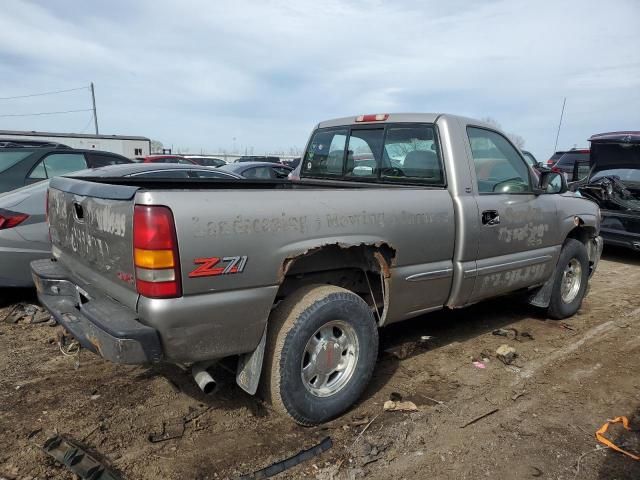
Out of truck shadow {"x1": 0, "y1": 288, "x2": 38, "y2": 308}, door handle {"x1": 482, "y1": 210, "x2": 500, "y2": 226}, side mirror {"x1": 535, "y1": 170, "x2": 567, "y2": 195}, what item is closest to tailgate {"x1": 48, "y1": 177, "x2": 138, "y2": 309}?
truck shadow {"x1": 0, "y1": 288, "x2": 38, "y2": 308}

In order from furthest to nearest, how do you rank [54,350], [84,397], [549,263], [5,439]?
1. [549,263]
2. [54,350]
3. [84,397]
4. [5,439]

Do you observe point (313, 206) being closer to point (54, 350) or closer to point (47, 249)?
point (54, 350)

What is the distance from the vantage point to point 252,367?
2723mm

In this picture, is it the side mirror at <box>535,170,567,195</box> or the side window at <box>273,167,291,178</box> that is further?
the side window at <box>273,167,291,178</box>

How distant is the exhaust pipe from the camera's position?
2598 mm

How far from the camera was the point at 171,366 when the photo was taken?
3746mm

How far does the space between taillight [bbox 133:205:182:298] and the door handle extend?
2.45m

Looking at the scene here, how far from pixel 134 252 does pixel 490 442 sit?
2308 millimetres

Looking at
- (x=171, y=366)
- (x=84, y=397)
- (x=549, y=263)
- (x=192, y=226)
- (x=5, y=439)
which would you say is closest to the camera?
(x=192, y=226)

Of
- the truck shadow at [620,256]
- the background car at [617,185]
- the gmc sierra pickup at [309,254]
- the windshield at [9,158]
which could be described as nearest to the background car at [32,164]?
the windshield at [9,158]

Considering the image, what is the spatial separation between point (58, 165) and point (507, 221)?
5.70 m

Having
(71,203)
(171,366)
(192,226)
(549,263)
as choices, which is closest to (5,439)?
(171,366)

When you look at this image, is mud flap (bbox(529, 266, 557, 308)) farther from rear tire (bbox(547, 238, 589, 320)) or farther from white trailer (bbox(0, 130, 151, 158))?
white trailer (bbox(0, 130, 151, 158))

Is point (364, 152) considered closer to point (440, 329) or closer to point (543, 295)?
point (440, 329)
